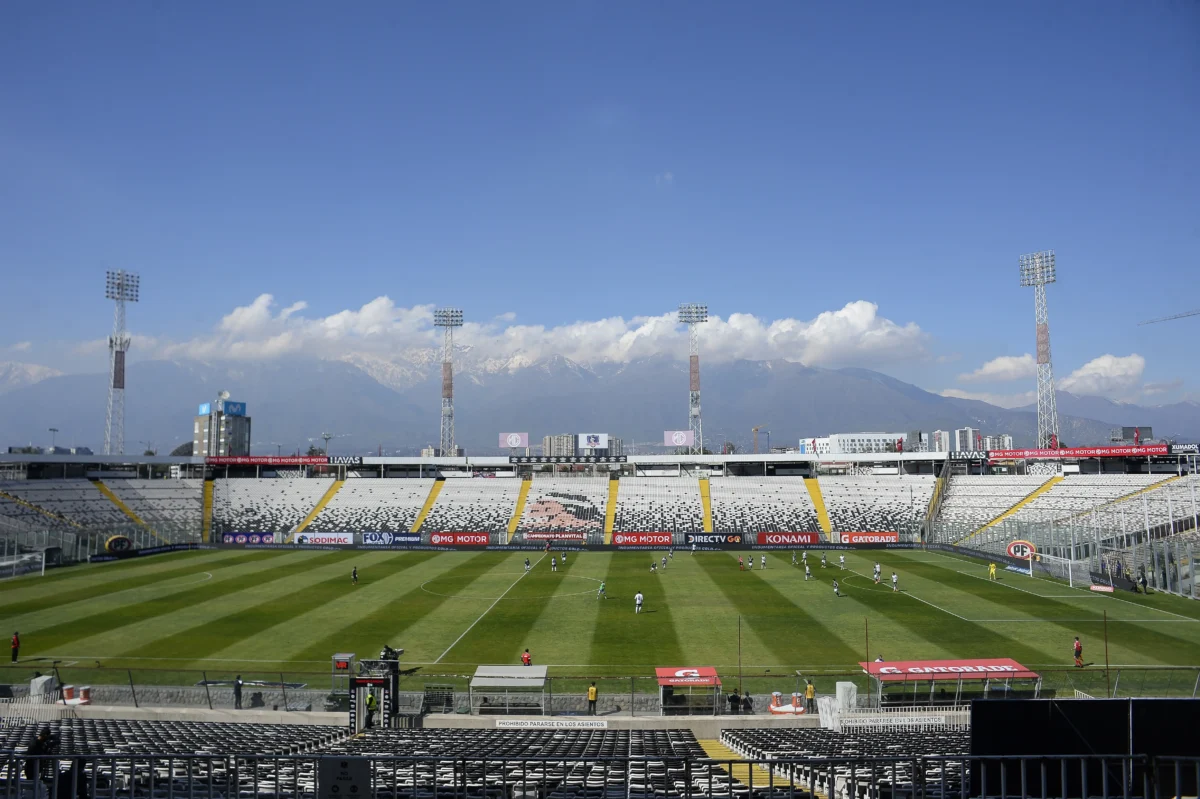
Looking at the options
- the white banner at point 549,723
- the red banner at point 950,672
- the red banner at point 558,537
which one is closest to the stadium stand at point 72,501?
the red banner at point 558,537

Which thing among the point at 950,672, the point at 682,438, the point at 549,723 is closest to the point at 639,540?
the point at 682,438

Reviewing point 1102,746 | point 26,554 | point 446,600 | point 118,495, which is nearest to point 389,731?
point 1102,746

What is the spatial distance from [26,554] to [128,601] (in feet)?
57.9

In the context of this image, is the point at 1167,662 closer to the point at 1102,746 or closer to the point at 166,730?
the point at 1102,746

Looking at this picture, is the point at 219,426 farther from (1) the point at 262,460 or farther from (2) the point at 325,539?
(2) the point at 325,539

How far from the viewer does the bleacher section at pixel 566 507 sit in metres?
72.7

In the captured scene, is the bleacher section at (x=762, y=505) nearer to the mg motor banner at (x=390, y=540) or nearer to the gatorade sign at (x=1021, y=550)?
the gatorade sign at (x=1021, y=550)

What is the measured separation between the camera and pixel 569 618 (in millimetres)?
39688

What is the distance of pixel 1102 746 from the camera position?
25.3 ft

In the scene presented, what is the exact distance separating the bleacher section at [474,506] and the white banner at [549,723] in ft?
162

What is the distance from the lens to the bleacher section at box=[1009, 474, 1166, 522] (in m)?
62.3

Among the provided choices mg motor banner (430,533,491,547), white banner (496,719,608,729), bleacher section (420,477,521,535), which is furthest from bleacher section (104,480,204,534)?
white banner (496,719,608,729)

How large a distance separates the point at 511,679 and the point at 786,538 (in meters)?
50.5

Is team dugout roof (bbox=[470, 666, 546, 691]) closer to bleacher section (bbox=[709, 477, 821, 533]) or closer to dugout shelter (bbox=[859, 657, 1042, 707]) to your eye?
dugout shelter (bbox=[859, 657, 1042, 707])
